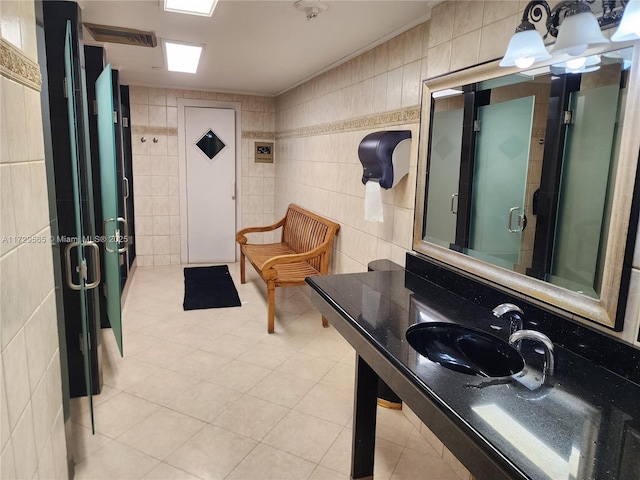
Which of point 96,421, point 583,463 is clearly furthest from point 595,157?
point 96,421

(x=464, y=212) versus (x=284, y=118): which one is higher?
(x=284, y=118)

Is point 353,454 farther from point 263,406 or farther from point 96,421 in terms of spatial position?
point 96,421

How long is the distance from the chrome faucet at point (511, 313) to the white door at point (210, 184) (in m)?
4.76

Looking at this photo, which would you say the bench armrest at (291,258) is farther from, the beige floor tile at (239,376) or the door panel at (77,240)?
the door panel at (77,240)

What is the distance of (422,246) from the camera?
7.61 ft

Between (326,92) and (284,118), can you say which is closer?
(326,92)

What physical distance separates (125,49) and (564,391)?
3758 mm

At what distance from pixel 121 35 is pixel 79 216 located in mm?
1726

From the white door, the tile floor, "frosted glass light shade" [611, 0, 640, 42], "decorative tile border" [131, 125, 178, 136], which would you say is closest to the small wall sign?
the white door

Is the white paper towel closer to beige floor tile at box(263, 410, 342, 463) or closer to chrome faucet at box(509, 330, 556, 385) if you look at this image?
beige floor tile at box(263, 410, 342, 463)

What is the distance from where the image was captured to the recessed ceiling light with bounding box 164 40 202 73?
10.6 ft

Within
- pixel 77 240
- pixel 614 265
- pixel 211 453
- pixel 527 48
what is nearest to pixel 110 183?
pixel 77 240

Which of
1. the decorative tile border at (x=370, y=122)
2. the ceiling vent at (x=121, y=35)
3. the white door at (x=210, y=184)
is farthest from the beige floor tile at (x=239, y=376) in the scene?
the white door at (x=210, y=184)

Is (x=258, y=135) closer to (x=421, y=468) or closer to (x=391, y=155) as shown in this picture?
(x=391, y=155)
